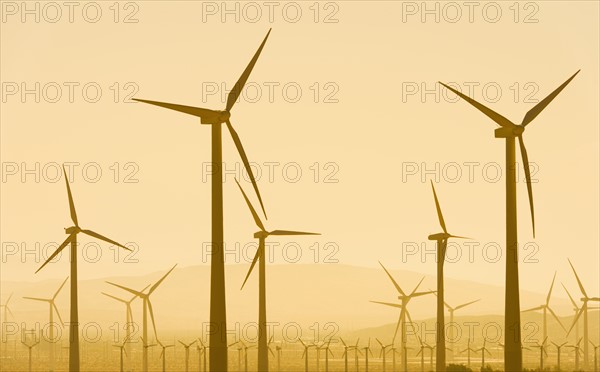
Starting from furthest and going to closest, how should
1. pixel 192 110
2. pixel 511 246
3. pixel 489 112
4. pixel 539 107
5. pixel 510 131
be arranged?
pixel 539 107
pixel 489 112
pixel 510 131
pixel 192 110
pixel 511 246

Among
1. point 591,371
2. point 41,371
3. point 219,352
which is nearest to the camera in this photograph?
point 219,352

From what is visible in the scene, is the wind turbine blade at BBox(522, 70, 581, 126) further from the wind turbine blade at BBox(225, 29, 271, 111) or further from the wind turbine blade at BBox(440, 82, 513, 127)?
the wind turbine blade at BBox(225, 29, 271, 111)

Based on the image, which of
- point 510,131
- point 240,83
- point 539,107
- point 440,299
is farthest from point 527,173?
point 440,299

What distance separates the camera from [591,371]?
171250mm

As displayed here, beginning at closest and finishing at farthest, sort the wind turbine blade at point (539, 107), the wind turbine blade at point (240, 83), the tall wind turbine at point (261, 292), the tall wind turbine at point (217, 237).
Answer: the tall wind turbine at point (217, 237) → the wind turbine blade at point (240, 83) → the wind turbine blade at point (539, 107) → the tall wind turbine at point (261, 292)

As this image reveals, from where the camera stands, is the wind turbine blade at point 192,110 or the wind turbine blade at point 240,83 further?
the wind turbine blade at point 240,83

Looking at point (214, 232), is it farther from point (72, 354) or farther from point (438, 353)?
point (438, 353)

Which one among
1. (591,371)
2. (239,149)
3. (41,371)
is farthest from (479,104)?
(41,371)

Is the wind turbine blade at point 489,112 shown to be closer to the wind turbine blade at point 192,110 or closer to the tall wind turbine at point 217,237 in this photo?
the tall wind turbine at point 217,237

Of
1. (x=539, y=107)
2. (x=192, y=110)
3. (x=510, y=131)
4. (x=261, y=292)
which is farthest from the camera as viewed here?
(x=261, y=292)

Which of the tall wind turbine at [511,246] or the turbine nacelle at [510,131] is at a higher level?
the turbine nacelle at [510,131]

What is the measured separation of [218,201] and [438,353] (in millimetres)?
37130

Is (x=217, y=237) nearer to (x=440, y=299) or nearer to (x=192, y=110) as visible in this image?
(x=192, y=110)

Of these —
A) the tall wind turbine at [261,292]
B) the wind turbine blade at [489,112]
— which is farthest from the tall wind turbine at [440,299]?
the wind turbine blade at [489,112]
